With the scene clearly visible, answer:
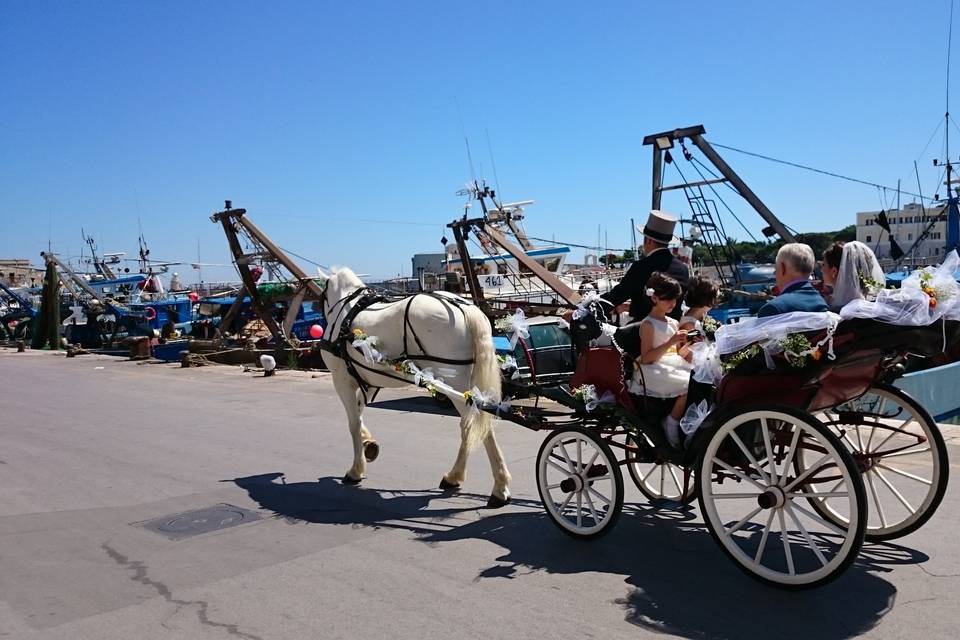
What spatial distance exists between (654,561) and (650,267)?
218 centimetres

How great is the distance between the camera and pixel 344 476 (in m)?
7.12

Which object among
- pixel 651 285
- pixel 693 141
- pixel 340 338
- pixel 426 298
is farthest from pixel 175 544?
pixel 693 141

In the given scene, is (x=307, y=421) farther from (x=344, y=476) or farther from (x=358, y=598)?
(x=358, y=598)

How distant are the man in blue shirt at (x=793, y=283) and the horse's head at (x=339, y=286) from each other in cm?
440

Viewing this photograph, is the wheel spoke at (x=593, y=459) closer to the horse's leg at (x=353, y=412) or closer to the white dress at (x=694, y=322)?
the white dress at (x=694, y=322)

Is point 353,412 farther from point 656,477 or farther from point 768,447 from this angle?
point 768,447

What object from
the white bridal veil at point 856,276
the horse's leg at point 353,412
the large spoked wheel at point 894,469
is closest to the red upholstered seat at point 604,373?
the large spoked wheel at point 894,469

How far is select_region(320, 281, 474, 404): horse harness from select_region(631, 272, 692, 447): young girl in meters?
1.93

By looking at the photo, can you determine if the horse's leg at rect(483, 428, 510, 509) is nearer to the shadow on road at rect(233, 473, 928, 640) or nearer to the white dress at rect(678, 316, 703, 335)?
the shadow on road at rect(233, 473, 928, 640)

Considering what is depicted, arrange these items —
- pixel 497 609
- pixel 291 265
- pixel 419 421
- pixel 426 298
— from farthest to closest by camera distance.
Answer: pixel 291 265
pixel 419 421
pixel 426 298
pixel 497 609

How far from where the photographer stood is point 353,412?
7.04m

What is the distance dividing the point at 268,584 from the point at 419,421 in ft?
18.6

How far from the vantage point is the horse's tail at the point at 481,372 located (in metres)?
5.71

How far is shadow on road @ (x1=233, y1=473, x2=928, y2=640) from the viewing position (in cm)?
362
